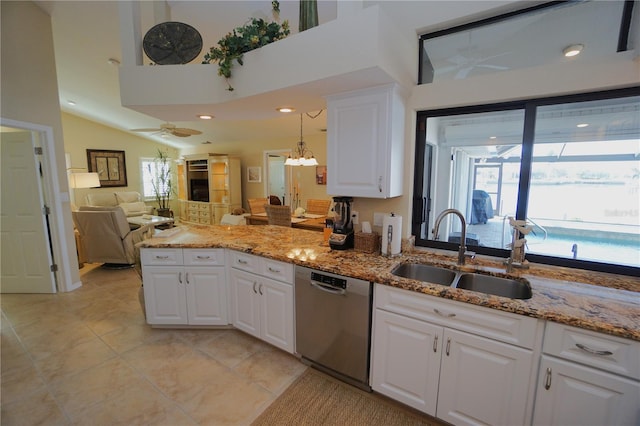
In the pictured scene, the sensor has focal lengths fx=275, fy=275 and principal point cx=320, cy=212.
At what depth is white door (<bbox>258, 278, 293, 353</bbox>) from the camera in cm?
221

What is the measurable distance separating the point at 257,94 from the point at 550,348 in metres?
2.34

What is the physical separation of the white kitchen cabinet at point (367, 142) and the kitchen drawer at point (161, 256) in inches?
61.0

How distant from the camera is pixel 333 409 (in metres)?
1.82

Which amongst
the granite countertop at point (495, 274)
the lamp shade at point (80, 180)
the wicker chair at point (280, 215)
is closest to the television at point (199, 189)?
the lamp shade at point (80, 180)

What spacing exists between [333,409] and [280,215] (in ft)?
9.48

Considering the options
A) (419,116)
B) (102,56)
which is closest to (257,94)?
(419,116)

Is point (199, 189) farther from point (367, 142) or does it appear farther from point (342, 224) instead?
point (367, 142)

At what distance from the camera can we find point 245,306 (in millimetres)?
2486

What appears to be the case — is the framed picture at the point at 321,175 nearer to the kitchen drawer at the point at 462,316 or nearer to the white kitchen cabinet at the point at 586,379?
the kitchen drawer at the point at 462,316

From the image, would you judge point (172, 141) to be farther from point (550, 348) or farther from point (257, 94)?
point (550, 348)

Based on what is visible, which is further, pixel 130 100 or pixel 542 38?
pixel 130 100

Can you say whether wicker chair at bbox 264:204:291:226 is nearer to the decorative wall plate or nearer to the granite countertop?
the granite countertop

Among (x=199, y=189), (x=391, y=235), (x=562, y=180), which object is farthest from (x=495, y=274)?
(x=199, y=189)

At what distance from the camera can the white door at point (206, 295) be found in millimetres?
2561
